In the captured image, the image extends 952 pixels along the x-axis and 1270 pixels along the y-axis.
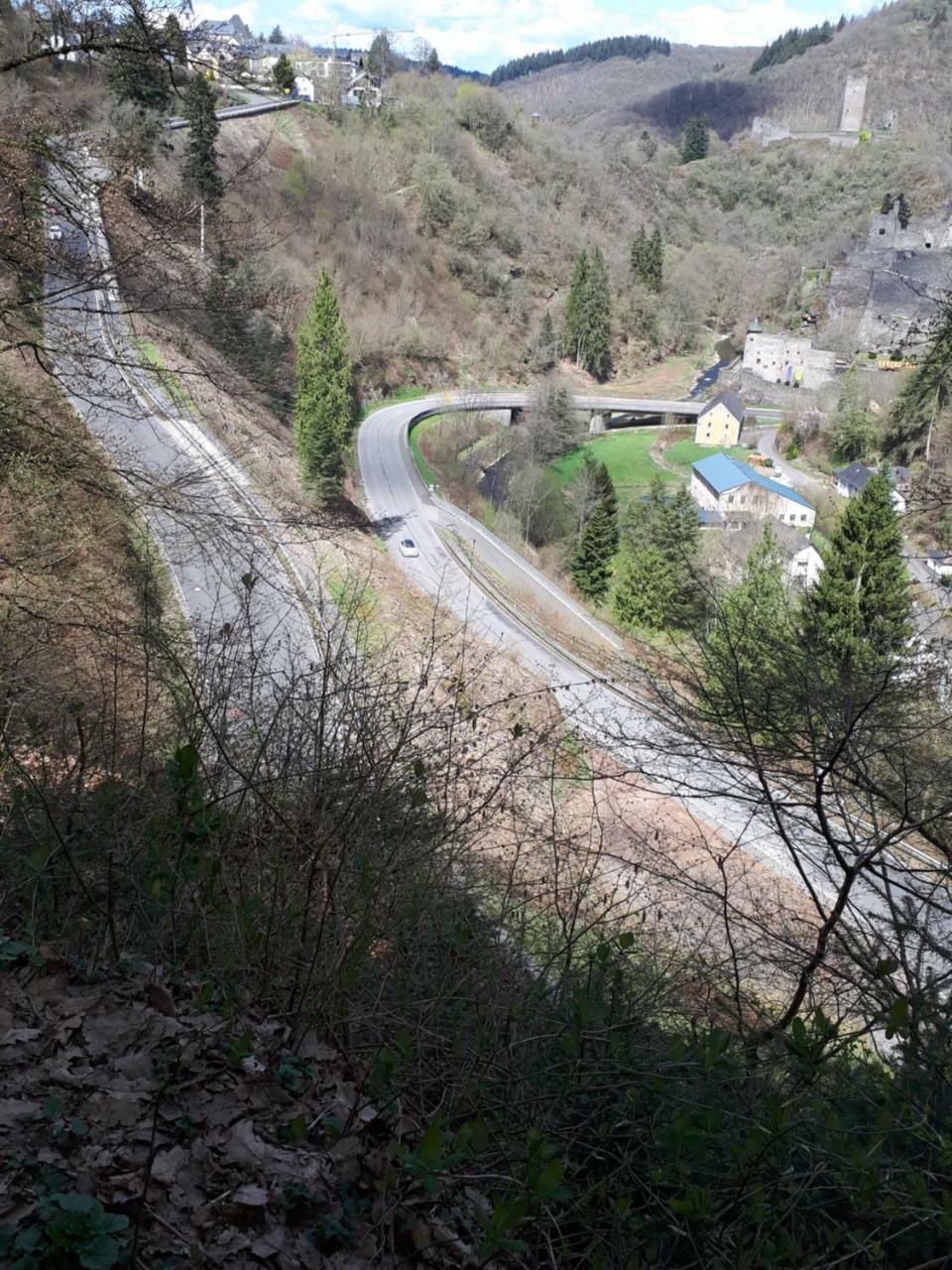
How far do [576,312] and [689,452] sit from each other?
42.3 ft

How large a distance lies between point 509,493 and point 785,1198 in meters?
28.5

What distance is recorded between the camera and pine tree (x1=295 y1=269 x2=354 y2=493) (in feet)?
63.6

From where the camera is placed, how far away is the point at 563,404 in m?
35.9

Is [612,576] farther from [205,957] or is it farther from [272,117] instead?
[272,117]

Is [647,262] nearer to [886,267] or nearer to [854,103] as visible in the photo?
[886,267]

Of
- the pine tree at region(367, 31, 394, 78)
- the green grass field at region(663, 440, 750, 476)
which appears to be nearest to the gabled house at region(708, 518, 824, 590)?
the green grass field at region(663, 440, 750, 476)

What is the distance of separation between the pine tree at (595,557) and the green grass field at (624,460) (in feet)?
28.2

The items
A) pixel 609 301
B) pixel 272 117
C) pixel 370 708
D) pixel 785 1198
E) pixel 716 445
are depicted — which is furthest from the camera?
pixel 609 301

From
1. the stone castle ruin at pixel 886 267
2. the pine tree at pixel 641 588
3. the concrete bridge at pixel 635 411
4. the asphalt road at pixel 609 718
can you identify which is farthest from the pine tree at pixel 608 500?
the stone castle ruin at pixel 886 267

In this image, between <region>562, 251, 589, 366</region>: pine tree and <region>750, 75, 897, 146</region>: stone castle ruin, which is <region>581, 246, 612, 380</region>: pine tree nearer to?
<region>562, 251, 589, 366</region>: pine tree

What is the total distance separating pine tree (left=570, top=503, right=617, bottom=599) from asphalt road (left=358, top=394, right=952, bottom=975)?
3691mm

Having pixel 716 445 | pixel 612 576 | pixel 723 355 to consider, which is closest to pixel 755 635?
pixel 612 576

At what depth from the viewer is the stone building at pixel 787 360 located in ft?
162

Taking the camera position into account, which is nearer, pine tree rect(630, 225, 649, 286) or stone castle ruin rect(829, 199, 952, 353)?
stone castle ruin rect(829, 199, 952, 353)
